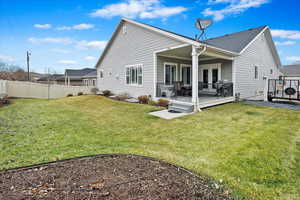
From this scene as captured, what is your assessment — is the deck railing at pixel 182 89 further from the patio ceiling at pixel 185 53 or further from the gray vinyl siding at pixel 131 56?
the patio ceiling at pixel 185 53

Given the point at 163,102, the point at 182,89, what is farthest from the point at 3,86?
the point at 182,89

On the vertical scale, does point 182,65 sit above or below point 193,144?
above

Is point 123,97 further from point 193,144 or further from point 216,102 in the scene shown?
point 193,144

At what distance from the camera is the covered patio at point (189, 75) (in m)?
9.27

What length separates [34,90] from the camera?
50.6ft

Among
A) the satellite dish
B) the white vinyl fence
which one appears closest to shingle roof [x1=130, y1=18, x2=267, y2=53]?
the satellite dish

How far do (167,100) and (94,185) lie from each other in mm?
7117

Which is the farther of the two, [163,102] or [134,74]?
[134,74]

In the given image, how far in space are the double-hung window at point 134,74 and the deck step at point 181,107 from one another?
374 centimetres

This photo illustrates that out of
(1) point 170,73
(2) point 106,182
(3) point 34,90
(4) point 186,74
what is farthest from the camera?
(3) point 34,90

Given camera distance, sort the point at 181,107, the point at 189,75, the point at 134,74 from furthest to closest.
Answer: the point at 189,75 → the point at 134,74 → the point at 181,107

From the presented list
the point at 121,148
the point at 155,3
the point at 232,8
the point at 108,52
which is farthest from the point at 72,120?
the point at 232,8

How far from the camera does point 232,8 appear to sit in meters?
14.4

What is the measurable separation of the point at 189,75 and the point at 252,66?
473cm
